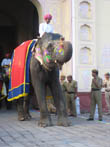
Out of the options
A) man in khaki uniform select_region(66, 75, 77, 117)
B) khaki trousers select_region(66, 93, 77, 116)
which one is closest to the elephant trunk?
man in khaki uniform select_region(66, 75, 77, 117)

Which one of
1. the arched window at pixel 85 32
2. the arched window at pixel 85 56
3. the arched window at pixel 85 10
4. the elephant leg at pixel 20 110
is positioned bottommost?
the elephant leg at pixel 20 110

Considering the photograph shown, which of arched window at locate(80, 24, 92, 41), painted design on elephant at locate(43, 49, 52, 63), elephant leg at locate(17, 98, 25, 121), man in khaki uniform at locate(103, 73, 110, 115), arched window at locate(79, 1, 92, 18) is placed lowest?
elephant leg at locate(17, 98, 25, 121)

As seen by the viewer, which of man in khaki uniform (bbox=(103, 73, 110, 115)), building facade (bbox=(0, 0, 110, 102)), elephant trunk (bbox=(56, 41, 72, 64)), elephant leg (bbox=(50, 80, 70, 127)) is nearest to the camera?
elephant trunk (bbox=(56, 41, 72, 64))

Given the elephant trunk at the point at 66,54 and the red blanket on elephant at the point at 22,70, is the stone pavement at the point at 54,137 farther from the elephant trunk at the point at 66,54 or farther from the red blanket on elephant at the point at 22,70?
the elephant trunk at the point at 66,54

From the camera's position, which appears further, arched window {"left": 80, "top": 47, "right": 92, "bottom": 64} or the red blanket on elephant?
arched window {"left": 80, "top": 47, "right": 92, "bottom": 64}

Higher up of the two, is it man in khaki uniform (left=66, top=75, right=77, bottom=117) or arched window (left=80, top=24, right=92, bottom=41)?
arched window (left=80, top=24, right=92, bottom=41)

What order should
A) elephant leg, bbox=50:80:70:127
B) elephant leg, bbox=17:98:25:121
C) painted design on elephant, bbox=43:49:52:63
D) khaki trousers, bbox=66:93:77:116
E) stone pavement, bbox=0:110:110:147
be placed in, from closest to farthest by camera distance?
stone pavement, bbox=0:110:110:147 < painted design on elephant, bbox=43:49:52:63 < elephant leg, bbox=50:80:70:127 < elephant leg, bbox=17:98:25:121 < khaki trousers, bbox=66:93:77:116

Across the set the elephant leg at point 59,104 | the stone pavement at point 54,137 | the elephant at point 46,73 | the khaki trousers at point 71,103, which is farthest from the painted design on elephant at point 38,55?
the khaki trousers at point 71,103

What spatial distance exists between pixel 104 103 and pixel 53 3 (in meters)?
4.07

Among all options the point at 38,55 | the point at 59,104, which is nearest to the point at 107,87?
the point at 59,104

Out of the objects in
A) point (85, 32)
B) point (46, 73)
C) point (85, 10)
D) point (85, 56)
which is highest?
point (85, 10)

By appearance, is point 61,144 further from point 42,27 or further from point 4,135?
point 42,27

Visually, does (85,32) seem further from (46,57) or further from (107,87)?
(46,57)

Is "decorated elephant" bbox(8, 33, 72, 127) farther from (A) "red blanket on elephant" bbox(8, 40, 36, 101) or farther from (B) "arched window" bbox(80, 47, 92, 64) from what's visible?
(B) "arched window" bbox(80, 47, 92, 64)
